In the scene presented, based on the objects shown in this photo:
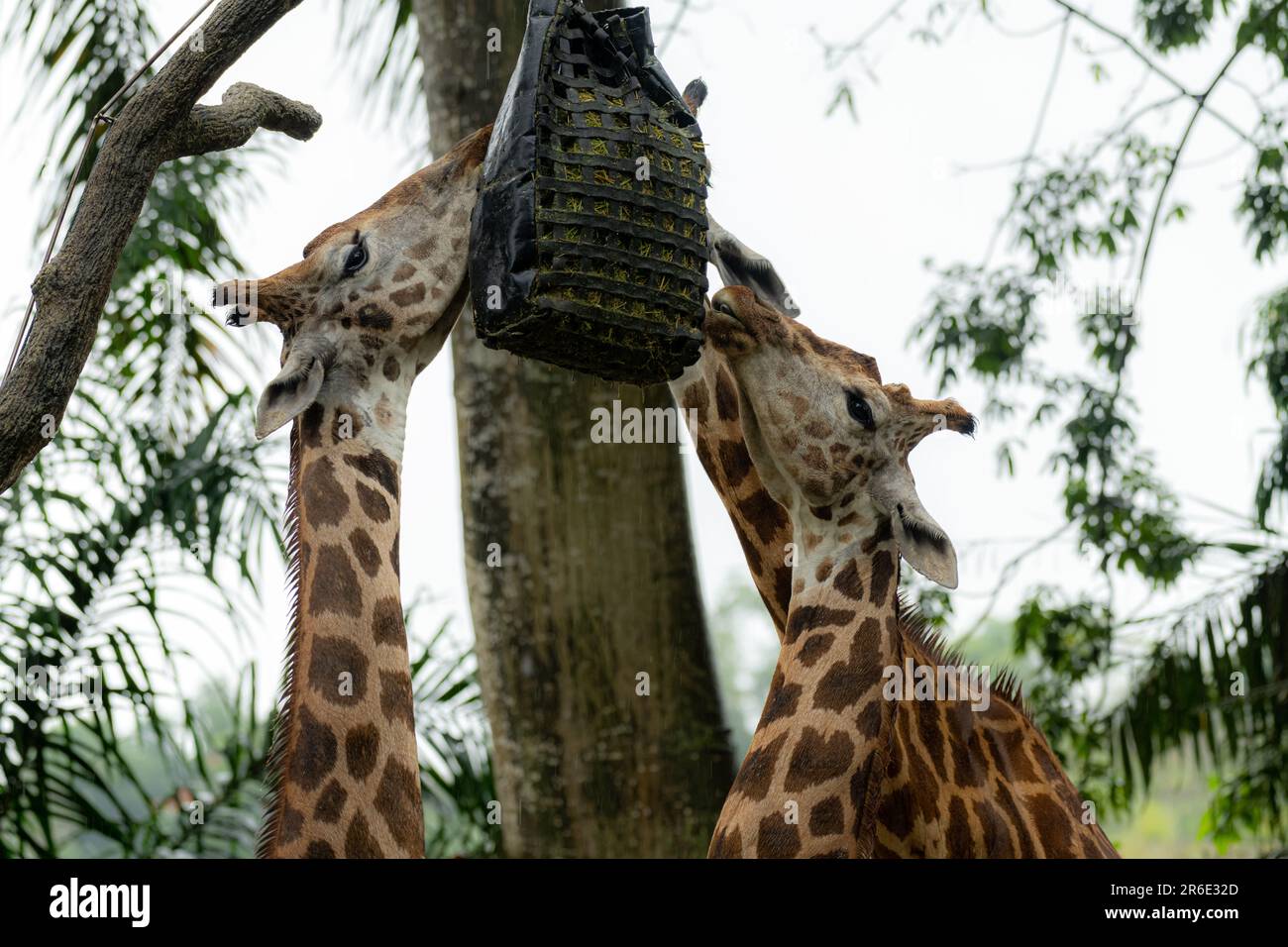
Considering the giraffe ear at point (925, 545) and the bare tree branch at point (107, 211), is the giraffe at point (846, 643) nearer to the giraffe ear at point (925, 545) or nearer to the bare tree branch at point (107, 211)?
the giraffe ear at point (925, 545)

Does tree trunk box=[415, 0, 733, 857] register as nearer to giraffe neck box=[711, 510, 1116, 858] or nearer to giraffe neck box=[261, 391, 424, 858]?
giraffe neck box=[711, 510, 1116, 858]

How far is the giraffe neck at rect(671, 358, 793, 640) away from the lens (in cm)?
333

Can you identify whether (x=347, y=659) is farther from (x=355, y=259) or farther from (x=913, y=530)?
(x=913, y=530)

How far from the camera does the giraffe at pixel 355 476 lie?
2.62m

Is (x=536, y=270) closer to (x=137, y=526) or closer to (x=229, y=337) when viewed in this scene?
(x=137, y=526)

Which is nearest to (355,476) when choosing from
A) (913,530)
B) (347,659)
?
(347,659)

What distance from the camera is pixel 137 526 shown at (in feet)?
18.5

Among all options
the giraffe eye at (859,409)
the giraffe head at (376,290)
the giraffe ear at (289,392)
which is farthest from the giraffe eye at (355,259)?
the giraffe eye at (859,409)

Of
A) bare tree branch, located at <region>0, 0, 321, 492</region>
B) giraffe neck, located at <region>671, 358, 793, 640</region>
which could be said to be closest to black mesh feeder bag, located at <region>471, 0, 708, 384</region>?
bare tree branch, located at <region>0, 0, 321, 492</region>

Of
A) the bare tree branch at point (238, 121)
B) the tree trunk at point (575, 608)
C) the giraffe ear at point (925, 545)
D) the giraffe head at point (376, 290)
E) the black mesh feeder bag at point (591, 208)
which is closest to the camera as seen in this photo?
the black mesh feeder bag at point (591, 208)

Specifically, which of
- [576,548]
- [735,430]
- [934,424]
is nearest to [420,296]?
[735,430]

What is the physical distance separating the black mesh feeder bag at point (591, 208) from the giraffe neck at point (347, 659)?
47 cm
